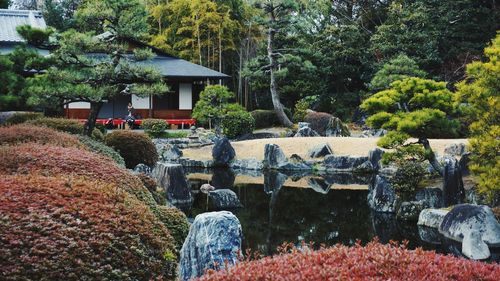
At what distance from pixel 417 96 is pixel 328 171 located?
6662 millimetres

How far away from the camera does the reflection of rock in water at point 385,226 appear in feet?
31.3

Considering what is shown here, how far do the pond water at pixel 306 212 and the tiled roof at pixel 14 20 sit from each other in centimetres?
1037

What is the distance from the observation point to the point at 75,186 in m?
4.46

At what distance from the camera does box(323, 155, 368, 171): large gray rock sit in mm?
18047

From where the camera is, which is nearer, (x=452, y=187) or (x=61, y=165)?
(x=61, y=165)

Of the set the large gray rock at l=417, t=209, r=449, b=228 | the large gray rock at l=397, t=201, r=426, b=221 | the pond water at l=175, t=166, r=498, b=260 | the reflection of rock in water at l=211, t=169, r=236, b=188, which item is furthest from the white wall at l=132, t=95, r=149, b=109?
the large gray rock at l=417, t=209, r=449, b=228

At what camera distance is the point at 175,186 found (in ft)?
41.0

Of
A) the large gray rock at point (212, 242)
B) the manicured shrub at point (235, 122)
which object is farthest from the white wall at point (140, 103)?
the large gray rock at point (212, 242)

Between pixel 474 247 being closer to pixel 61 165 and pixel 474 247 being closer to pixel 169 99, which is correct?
pixel 61 165

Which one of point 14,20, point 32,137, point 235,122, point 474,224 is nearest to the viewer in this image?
point 32,137

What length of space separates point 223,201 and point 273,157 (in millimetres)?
6969

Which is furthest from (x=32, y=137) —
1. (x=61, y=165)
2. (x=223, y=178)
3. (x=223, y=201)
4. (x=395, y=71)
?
(x=395, y=71)

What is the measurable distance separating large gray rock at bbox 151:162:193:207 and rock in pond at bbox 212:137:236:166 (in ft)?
20.9

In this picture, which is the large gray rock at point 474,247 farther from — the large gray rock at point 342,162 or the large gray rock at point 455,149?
the large gray rock at point 455,149
